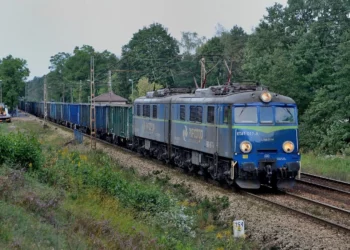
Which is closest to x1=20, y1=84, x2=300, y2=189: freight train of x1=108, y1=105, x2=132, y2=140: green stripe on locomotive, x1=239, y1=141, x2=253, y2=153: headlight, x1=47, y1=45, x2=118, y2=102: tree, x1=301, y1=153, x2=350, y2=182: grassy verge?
x1=239, y1=141, x2=253, y2=153: headlight

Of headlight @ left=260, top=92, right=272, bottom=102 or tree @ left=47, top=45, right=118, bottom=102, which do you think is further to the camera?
tree @ left=47, top=45, right=118, bottom=102

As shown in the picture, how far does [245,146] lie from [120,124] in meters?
18.3

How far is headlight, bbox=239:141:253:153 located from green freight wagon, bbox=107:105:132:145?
15.4 meters

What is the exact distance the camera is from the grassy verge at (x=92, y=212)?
9.23 metres

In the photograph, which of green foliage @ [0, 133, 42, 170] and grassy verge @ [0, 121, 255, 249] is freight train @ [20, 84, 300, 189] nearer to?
grassy verge @ [0, 121, 255, 249]

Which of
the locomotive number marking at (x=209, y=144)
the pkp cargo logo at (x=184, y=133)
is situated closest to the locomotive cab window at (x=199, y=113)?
the locomotive number marking at (x=209, y=144)

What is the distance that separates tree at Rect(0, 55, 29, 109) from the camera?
297ft

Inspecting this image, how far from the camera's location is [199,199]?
16.2 meters

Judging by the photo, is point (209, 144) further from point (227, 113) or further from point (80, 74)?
point (80, 74)

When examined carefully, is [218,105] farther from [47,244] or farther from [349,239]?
[47,244]

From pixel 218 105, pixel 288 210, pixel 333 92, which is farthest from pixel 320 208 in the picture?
pixel 333 92

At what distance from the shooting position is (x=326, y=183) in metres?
19.3

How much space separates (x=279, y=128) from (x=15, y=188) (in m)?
8.42

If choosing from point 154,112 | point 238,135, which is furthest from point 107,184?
point 154,112
